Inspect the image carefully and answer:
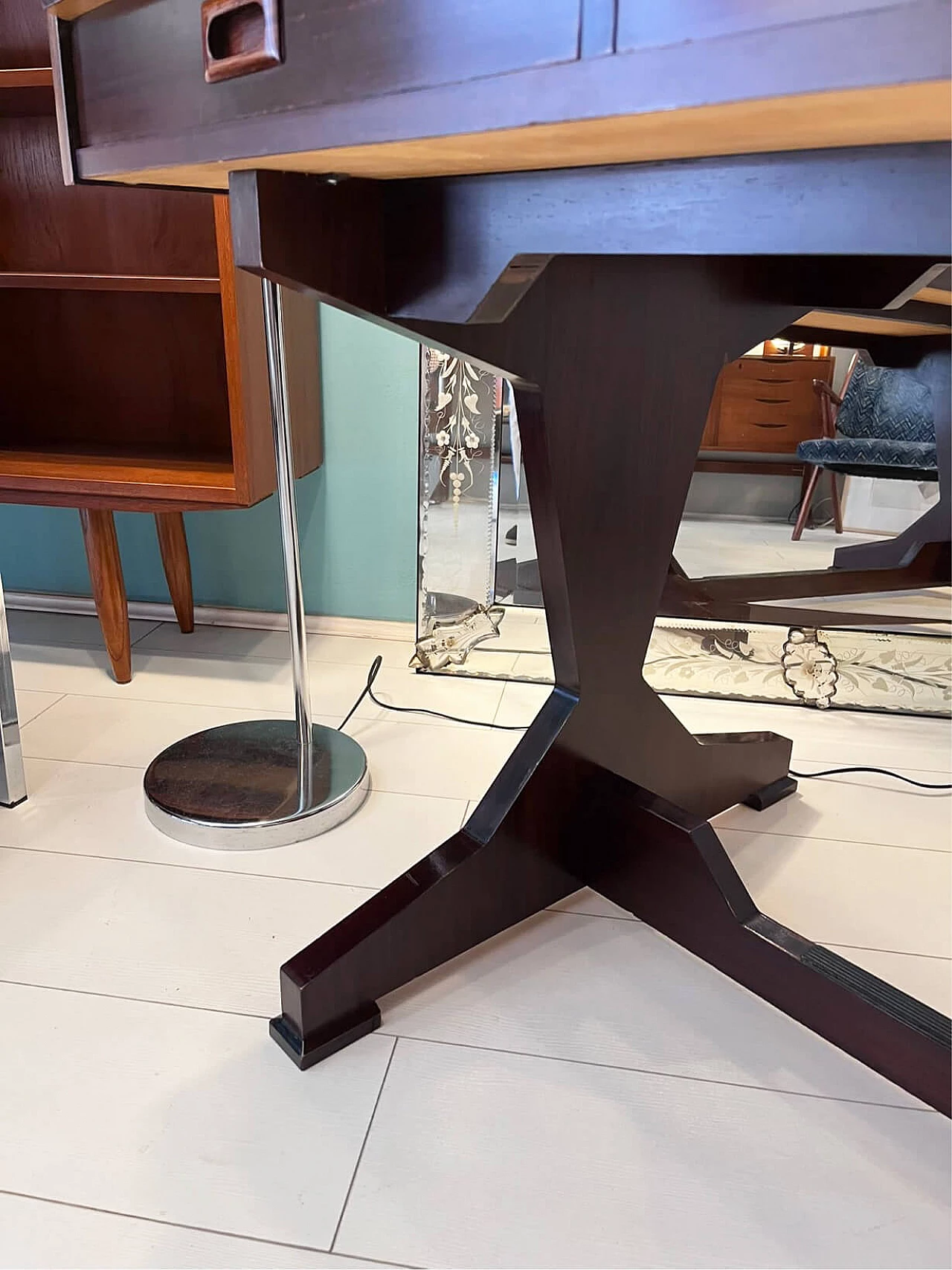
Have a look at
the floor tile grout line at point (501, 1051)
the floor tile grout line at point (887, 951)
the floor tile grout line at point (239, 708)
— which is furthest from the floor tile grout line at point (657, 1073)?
the floor tile grout line at point (239, 708)

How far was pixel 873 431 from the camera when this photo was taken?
1383mm

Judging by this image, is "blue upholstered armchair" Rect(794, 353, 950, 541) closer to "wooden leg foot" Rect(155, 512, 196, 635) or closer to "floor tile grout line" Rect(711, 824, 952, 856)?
"floor tile grout line" Rect(711, 824, 952, 856)

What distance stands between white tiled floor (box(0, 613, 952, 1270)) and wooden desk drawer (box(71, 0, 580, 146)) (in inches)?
27.2

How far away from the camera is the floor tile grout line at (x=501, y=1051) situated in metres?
0.78

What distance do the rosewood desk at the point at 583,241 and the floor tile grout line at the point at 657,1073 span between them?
0.06m

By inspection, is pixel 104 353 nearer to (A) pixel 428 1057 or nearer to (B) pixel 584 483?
(B) pixel 584 483

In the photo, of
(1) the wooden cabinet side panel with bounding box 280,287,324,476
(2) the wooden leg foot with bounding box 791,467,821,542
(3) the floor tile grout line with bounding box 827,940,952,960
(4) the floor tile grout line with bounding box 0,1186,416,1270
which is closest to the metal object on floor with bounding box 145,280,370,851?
(1) the wooden cabinet side panel with bounding box 280,287,324,476

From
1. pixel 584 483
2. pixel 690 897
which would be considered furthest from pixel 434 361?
pixel 690 897

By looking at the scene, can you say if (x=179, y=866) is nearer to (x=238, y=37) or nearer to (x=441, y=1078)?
(x=441, y=1078)

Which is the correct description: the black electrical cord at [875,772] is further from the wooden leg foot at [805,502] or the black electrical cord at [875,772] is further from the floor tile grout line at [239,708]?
the wooden leg foot at [805,502]

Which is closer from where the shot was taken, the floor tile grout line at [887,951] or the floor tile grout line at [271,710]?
the floor tile grout line at [887,951]

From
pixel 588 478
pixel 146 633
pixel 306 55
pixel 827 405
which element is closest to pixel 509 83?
pixel 306 55

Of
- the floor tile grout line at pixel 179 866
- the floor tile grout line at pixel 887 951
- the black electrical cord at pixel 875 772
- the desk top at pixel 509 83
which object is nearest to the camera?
the desk top at pixel 509 83

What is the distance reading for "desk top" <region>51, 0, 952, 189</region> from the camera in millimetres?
319
